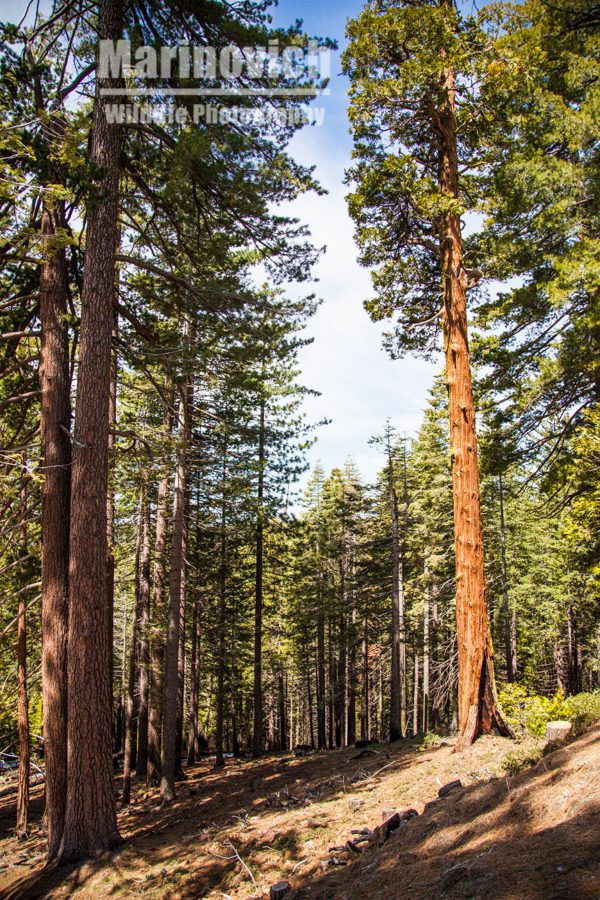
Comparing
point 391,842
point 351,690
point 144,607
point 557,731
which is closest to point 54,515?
point 391,842

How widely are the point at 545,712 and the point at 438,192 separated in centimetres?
837

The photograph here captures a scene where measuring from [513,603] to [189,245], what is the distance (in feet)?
70.6

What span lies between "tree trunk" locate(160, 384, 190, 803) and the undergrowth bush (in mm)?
8154

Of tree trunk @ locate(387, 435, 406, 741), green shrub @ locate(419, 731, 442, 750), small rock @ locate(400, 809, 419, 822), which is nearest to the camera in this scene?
small rock @ locate(400, 809, 419, 822)

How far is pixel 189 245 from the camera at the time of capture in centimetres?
1005

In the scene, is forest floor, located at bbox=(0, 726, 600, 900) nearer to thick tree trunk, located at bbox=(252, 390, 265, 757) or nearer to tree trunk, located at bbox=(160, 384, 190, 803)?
tree trunk, located at bbox=(160, 384, 190, 803)

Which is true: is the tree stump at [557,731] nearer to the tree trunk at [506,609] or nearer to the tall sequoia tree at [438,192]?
the tall sequoia tree at [438,192]

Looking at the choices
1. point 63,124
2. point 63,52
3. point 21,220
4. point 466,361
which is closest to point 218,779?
point 466,361

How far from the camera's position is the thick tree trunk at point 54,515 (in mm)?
7422

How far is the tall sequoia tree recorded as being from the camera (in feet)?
28.0

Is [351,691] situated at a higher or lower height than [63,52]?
lower

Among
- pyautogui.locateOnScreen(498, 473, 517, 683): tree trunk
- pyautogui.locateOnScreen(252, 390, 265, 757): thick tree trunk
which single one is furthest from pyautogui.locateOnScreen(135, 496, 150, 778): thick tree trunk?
pyautogui.locateOnScreen(498, 473, 517, 683): tree trunk

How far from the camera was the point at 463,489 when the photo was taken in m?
9.02

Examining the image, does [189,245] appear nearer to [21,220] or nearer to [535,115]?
[21,220]
